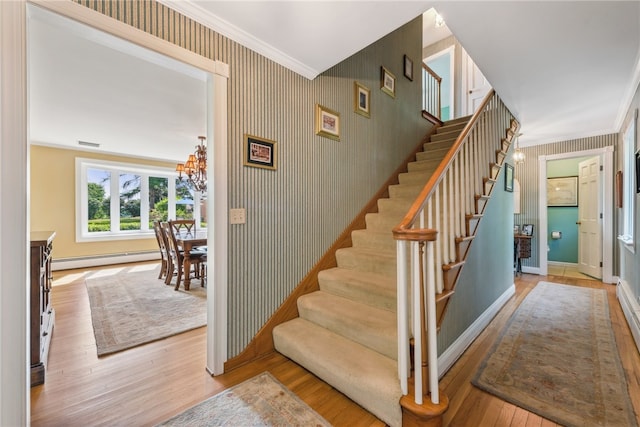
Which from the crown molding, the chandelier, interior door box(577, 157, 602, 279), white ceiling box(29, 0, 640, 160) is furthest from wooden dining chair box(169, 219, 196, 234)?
interior door box(577, 157, 602, 279)

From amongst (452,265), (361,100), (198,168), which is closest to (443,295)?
(452,265)

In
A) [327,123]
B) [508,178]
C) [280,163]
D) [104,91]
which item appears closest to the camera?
[280,163]

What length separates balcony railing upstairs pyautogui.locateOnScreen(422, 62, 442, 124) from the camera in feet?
14.8

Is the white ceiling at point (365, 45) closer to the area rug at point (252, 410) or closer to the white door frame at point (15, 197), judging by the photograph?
the white door frame at point (15, 197)

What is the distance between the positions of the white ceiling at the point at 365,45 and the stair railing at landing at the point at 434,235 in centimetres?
58

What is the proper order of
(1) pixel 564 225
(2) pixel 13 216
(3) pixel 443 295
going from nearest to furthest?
(2) pixel 13 216, (3) pixel 443 295, (1) pixel 564 225

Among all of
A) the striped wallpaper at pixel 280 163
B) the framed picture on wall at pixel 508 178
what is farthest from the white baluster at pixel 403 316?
the framed picture on wall at pixel 508 178

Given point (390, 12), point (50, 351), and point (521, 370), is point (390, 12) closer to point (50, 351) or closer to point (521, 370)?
point (521, 370)

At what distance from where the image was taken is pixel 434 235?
1.36 m

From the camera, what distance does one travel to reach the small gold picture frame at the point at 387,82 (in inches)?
133

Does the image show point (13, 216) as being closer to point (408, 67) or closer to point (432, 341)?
point (432, 341)

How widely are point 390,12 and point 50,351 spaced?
3558 mm

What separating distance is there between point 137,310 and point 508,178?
4693mm

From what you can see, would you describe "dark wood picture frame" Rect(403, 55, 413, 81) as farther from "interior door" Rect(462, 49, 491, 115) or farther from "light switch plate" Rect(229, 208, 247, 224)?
"light switch plate" Rect(229, 208, 247, 224)
